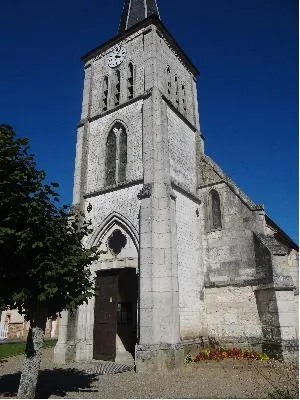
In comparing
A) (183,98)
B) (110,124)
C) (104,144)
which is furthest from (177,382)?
(183,98)

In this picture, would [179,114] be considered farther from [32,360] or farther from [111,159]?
[32,360]

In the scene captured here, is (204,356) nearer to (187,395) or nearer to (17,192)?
(187,395)

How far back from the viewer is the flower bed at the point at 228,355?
476 inches

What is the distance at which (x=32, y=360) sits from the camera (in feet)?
23.4

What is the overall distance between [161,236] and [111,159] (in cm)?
551

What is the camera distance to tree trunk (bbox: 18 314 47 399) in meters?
6.92

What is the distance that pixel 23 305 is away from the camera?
757 centimetres

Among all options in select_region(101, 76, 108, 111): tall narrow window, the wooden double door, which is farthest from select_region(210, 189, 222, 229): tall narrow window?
select_region(101, 76, 108, 111): tall narrow window

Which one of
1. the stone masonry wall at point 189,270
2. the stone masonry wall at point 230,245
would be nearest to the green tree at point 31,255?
the stone masonry wall at point 189,270

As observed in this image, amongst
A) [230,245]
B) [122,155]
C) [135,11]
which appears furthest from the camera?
[135,11]

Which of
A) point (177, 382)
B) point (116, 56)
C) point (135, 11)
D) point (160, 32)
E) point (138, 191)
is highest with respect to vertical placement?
point (135, 11)

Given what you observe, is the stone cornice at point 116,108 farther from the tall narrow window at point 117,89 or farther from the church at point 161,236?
the tall narrow window at point 117,89

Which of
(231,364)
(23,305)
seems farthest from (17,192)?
(231,364)

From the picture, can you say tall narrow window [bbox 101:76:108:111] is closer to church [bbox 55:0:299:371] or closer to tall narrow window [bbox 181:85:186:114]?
church [bbox 55:0:299:371]
